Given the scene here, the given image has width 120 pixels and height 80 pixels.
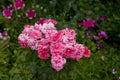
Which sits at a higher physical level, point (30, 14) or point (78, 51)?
point (78, 51)

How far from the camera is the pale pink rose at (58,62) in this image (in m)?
2.84

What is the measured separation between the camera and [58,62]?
2854mm

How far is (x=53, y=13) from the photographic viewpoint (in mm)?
4805

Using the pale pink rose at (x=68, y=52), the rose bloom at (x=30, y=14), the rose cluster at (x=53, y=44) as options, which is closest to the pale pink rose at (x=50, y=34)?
the rose cluster at (x=53, y=44)

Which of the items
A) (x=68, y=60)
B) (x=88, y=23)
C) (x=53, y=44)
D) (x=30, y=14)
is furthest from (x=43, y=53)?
(x=88, y=23)

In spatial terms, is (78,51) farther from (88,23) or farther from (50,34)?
(88,23)

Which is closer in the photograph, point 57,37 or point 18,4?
point 57,37

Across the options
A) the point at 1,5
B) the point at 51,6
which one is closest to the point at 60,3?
the point at 51,6

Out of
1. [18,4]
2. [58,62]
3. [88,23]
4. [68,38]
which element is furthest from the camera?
[88,23]

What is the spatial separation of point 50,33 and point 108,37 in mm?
1936

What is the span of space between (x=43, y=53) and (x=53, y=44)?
10 cm

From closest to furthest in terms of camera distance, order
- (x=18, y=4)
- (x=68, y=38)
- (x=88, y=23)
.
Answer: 1. (x=68, y=38)
2. (x=18, y=4)
3. (x=88, y=23)

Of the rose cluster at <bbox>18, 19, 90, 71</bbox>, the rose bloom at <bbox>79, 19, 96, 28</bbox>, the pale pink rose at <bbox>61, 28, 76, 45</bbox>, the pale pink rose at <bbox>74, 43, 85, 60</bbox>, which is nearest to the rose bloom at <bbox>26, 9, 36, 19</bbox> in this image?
the rose bloom at <bbox>79, 19, 96, 28</bbox>

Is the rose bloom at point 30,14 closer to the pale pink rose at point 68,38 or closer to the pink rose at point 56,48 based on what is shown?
the pale pink rose at point 68,38
